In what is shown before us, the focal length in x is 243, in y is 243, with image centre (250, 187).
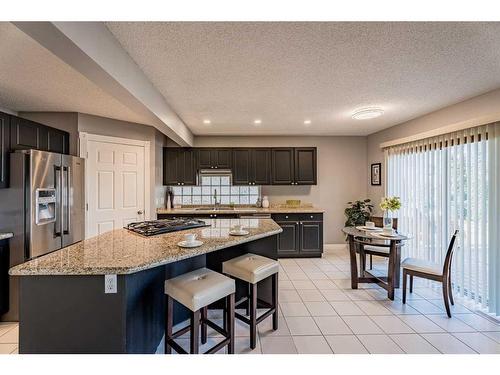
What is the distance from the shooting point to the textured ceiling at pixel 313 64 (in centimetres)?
158

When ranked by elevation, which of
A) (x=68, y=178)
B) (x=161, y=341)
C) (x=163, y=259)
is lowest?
(x=161, y=341)

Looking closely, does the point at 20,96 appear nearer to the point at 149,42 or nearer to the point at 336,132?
the point at 149,42

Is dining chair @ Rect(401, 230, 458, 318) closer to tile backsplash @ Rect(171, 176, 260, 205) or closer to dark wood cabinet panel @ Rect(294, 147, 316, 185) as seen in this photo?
dark wood cabinet panel @ Rect(294, 147, 316, 185)

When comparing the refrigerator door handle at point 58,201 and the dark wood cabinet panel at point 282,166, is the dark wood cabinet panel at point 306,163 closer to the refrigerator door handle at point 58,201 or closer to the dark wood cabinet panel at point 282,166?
the dark wood cabinet panel at point 282,166

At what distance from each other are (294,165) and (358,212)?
5.02 feet

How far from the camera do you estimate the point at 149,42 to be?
5.59ft

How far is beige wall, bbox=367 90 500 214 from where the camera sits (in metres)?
2.57

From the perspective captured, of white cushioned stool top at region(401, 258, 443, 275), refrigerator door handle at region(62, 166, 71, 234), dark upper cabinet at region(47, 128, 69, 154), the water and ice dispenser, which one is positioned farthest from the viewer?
dark upper cabinet at region(47, 128, 69, 154)

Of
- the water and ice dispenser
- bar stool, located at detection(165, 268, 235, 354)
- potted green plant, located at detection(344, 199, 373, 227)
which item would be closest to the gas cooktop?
bar stool, located at detection(165, 268, 235, 354)

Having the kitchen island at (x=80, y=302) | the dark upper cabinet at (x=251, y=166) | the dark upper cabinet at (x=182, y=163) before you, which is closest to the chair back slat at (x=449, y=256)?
the kitchen island at (x=80, y=302)

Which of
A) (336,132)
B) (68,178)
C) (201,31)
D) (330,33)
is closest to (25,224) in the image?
(68,178)

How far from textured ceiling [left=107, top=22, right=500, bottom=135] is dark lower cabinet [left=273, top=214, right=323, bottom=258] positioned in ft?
6.66

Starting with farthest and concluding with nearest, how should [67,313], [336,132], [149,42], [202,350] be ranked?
1. [336,132]
2. [202,350]
3. [149,42]
4. [67,313]
